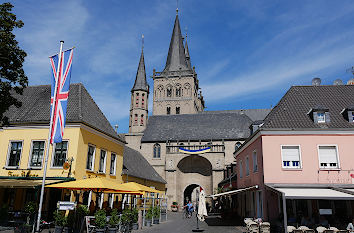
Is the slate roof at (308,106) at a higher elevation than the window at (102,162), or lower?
higher

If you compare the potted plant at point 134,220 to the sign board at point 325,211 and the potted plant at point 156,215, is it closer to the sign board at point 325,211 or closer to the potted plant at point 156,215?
the potted plant at point 156,215

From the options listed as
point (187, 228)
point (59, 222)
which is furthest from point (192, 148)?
point (59, 222)

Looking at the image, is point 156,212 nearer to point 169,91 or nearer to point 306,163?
point 306,163

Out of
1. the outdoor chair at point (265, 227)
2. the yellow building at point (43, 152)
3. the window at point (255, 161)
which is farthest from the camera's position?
the window at point (255, 161)

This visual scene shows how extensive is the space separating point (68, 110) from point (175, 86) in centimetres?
4754

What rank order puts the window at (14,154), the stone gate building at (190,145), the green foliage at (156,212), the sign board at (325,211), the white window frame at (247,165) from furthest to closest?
the stone gate building at (190,145), the white window frame at (247,165), the green foliage at (156,212), the window at (14,154), the sign board at (325,211)

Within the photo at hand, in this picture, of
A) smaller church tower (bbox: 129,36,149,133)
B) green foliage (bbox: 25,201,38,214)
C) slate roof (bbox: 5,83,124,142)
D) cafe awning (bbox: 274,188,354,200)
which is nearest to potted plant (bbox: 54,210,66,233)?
green foliage (bbox: 25,201,38,214)

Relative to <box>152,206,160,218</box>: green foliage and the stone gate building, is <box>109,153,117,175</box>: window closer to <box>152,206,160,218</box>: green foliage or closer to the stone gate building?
<box>152,206,160,218</box>: green foliage

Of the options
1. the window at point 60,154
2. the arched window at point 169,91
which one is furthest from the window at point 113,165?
the arched window at point 169,91

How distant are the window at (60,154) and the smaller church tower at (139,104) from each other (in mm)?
35326

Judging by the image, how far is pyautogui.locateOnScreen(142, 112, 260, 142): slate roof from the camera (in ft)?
142

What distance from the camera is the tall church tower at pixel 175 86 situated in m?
64.3

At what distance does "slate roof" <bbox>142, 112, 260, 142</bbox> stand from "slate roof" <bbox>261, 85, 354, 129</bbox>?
71.6 feet

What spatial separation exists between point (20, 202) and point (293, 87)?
1931cm
